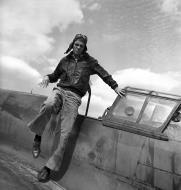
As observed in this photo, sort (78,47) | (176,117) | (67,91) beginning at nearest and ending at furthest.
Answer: (176,117), (67,91), (78,47)

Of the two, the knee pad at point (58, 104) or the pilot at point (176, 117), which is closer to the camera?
the pilot at point (176, 117)

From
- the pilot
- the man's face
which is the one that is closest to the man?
the man's face

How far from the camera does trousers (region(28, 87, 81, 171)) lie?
4.92 metres

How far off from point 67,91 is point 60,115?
0.46 meters

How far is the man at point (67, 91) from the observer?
496cm

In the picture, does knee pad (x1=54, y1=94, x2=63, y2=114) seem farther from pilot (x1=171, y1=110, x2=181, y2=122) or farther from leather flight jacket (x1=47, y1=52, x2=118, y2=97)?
pilot (x1=171, y1=110, x2=181, y2=122)

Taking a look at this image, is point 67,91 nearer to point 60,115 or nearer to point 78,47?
point 60,115

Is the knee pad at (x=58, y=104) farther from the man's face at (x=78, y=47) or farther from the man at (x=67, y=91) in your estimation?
the man's face at (x=78, y=47)

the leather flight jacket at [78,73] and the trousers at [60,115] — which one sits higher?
the leather flight jacket at [78,73]

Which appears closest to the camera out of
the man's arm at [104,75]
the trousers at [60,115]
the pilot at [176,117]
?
the pilot at [176,117]

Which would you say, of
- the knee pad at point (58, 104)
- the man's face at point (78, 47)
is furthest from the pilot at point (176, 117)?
the man's face at point (78, 47)

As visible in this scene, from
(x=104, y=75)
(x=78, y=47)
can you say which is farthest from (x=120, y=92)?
(x=78, y=47)

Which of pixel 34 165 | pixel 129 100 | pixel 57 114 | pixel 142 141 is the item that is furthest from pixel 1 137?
pixel 142 141

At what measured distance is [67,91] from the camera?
210 inches
